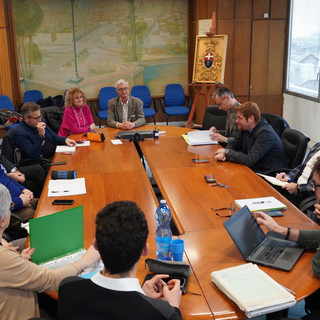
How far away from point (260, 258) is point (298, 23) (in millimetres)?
6434

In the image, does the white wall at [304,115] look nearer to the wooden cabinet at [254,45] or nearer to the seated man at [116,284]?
the wooden cabinet at [254,45]

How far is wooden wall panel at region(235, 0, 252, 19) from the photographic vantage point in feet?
25.0

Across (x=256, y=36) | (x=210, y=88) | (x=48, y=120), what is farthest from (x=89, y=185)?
(x=256, y=36)

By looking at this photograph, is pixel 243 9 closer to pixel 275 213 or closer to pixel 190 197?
pixel 190 197

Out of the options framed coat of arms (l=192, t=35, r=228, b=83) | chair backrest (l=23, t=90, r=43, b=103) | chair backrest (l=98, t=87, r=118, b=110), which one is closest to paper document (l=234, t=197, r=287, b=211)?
framed coat of arms (l=192, t=35, r=228, b=83)

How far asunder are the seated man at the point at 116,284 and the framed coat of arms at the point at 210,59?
613 centimetres

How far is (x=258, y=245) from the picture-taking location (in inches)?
89.7

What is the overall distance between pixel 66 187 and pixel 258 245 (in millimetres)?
1662

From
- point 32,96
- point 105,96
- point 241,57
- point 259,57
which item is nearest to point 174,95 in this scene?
point 105,96

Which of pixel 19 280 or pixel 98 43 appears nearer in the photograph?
pixel 19 280

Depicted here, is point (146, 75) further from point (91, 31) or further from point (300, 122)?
point (300, 122)

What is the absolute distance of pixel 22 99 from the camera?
334 inches

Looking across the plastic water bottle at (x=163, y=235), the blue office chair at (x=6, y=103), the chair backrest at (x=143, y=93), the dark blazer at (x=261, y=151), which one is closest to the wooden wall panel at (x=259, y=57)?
the chair backrest at (x=143, y=93)

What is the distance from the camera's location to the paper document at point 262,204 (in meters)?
2.78
